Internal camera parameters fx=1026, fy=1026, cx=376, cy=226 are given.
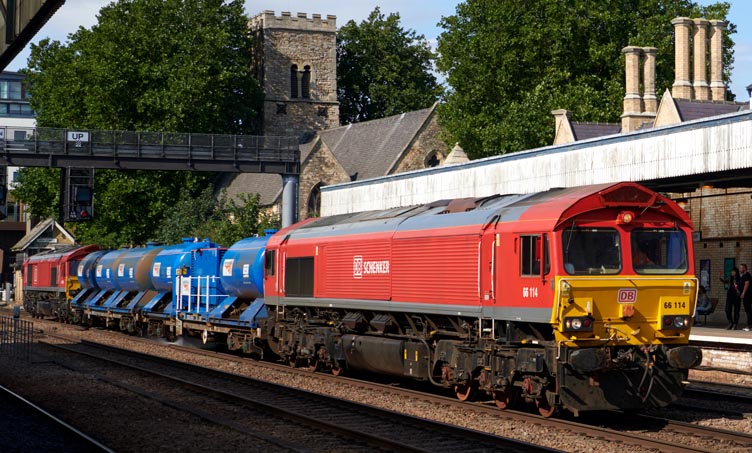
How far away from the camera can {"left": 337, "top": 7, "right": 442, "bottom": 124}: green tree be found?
94.2 m

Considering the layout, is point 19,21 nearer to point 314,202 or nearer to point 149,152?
point 149,152

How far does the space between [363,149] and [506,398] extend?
64.6 m

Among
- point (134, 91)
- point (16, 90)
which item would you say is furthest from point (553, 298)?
point (16, 90)

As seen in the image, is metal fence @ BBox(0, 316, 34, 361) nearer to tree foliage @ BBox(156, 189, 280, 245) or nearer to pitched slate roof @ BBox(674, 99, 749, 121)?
tree foliage @ BBox(156, 189, 280, 245)

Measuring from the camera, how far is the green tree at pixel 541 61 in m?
60.5

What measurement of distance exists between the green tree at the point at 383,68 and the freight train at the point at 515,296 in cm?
7112

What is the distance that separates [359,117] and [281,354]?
76.2m

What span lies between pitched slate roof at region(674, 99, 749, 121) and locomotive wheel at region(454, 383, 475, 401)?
28486 mm

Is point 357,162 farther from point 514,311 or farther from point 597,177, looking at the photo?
point 514,311

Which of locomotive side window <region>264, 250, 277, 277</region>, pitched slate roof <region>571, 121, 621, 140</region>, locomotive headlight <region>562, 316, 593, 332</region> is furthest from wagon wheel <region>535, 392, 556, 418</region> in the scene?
pitched slate roof <region>571, 121, 621, 140</region>

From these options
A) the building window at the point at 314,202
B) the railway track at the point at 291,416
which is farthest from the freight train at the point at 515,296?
the building window at the point at 314,202

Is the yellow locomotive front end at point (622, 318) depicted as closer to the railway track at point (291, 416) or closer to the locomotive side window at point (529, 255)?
the locomotive side window at point (529, 255)

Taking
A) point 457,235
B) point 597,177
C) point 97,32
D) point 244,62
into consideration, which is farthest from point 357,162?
point 457,235

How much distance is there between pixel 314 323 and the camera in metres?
23.5
